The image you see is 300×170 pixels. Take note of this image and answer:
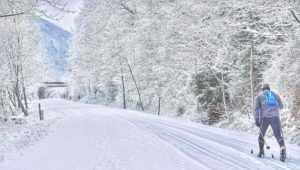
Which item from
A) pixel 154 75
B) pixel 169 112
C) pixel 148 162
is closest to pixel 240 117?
pixel 148 162

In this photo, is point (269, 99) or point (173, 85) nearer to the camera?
point (269, 99)

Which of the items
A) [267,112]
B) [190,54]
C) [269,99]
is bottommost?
[267,112]

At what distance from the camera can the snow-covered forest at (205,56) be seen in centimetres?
1474

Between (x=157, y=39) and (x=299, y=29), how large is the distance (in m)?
19.4

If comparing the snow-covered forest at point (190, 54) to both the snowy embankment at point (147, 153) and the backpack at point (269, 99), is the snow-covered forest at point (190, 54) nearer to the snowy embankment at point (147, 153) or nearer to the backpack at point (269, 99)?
the snowy embankment at point (147, 153)

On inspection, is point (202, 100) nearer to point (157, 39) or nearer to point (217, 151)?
point (157, 39)

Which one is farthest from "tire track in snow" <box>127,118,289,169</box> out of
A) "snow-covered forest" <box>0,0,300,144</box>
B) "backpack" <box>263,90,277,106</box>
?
"snow-covered forest" <box>0,0,300,144</box>

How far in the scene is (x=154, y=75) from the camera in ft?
112

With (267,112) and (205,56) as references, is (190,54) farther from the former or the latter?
(267,112)

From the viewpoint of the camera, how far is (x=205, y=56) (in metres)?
22.5

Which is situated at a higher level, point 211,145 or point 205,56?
point 205,56

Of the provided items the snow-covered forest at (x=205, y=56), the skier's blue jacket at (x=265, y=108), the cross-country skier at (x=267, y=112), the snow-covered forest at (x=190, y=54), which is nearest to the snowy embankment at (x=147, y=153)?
the cross-country skier at (x=267, y=112)

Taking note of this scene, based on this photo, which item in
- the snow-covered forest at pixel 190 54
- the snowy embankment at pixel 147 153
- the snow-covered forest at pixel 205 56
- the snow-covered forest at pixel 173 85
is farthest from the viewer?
the snow-covered forest at pixel 205 56

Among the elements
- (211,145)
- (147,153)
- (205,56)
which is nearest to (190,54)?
(205,56)
